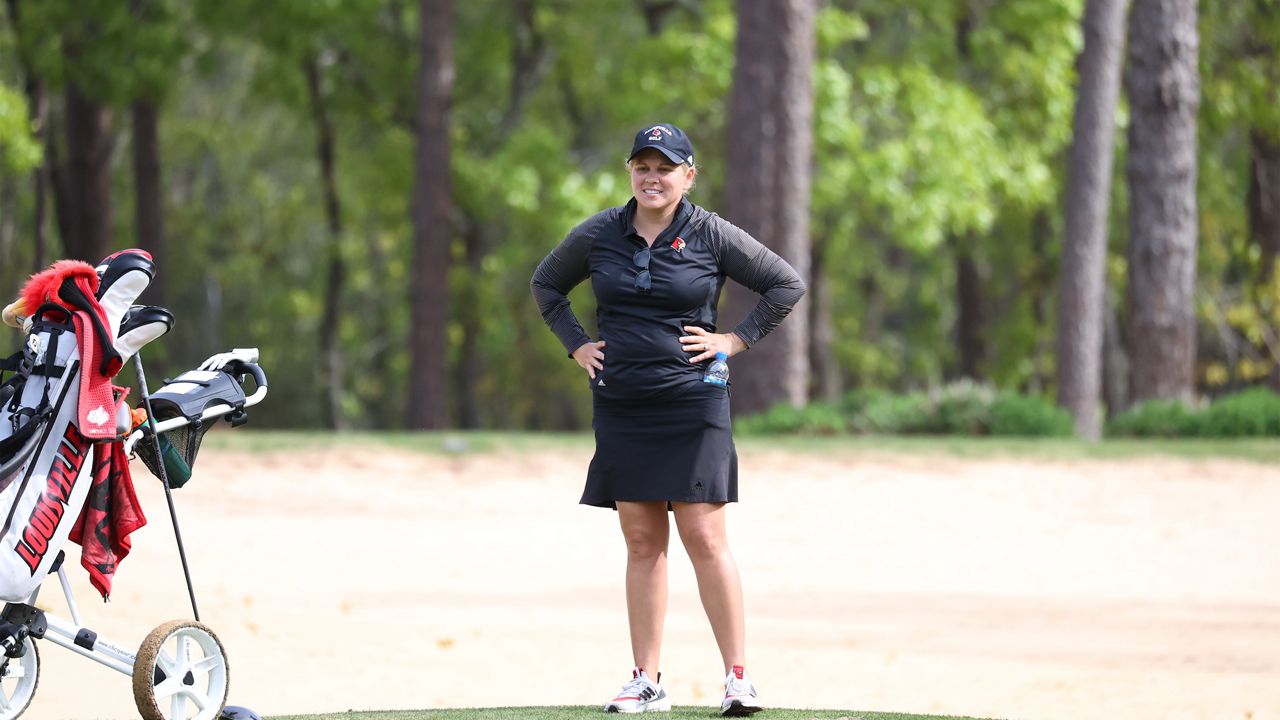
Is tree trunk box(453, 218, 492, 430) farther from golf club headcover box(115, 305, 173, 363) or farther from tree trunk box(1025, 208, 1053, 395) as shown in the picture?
golf club headcover box(115, 305, 173, 363)

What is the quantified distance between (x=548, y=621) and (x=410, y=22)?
80.9 ft

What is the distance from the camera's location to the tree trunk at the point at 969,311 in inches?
1373

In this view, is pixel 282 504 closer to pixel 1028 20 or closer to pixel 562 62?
pixel 1028 20

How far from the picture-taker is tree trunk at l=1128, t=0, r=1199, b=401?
2072 cm

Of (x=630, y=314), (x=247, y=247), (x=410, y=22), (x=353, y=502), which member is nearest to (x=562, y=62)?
(x=410, y=22)

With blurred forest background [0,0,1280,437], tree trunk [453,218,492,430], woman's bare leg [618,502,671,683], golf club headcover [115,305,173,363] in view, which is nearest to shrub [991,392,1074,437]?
blurred forest background [0,0,1280,437]

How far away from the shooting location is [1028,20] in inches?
1107

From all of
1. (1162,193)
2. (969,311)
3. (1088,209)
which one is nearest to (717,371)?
(1162,193)

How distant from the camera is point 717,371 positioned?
6.05 meters

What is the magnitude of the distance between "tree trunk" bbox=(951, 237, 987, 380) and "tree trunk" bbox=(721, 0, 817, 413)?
14.8 meters

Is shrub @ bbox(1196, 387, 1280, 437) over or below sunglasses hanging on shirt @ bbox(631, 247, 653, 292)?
below

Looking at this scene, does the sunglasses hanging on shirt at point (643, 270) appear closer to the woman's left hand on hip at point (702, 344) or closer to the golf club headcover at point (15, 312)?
the woman's left hand on hip at point (702, 344)

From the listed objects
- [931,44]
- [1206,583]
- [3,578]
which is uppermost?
[931,44]

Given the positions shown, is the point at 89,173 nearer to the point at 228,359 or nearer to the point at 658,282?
the point at 228,359
